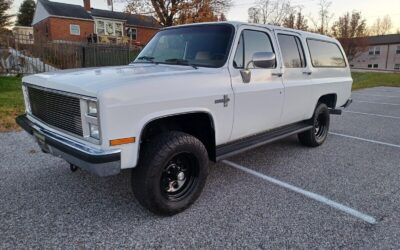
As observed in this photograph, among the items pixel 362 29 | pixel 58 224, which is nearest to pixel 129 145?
pixel 58 224

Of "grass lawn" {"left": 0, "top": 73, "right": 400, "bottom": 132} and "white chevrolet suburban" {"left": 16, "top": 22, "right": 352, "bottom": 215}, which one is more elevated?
"white chevrolet suburban" {"left": 16, "top": 22, "right": 352, "bottom": 215}

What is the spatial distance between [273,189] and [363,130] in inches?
182

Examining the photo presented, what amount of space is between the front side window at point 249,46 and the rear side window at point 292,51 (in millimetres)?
399

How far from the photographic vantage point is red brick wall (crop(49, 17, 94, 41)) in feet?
116

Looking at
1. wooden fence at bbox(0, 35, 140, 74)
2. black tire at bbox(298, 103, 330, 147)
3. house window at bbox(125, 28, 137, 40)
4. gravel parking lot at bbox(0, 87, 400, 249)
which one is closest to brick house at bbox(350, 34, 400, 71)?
house window at bbox(125, 28, 137, 40)

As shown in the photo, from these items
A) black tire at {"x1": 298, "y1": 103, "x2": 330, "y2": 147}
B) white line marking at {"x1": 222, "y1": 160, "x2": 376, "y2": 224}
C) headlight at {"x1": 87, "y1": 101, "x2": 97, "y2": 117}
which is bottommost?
white line marking at {"x1": 222, "y1": 160, "x2": 376, "y2": 224}

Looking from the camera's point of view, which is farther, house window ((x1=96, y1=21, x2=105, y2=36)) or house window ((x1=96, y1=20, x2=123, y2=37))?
house window ((x1=96, y1=20, x2=123, y2=37))

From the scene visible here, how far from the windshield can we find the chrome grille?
1.52m

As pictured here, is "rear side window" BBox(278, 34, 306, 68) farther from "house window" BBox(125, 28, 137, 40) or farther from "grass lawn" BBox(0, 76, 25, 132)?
"house window" BBox(125, 28, 137, 40)

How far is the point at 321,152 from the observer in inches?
221

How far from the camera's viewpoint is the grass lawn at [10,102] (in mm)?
6645

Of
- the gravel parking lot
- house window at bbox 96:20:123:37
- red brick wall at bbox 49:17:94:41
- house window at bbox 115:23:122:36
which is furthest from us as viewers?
house window at bbox 115:23:122:36

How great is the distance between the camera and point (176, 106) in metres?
3.09

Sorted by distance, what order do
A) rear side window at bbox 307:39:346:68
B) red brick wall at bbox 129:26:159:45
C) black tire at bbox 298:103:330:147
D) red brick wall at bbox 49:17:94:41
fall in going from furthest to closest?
1. red brick wall at bbox 129:26:159:45
2. red brick wall at bbox 49:17:94:41
3. black tire at bbox 298:103:330:147
4. rear side window at bbox 307:39:346:68
